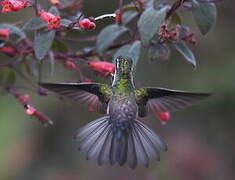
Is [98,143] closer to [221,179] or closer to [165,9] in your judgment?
[165,9]

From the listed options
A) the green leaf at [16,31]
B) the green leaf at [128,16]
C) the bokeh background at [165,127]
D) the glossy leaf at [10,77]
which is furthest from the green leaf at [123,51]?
the bokeh background at [165,127]

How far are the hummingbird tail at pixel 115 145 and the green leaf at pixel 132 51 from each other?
0.32 metres

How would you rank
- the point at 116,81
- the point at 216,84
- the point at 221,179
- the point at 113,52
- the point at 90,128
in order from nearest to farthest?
the point at 90,128, the point at 116,81, the point at 113,52, the point at 216,84, the point at 221,179

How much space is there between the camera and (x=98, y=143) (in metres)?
2.35

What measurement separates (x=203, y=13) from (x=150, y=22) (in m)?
0.29

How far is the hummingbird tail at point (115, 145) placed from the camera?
232cm

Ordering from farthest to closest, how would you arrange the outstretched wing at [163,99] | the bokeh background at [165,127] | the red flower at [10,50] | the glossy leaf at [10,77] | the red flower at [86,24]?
the bokeh background at [165,127] → the glossy leaf at [10,77] → the red flower at [10,50] → the outstretched wing at [163,99] → the red flower at [86,24]

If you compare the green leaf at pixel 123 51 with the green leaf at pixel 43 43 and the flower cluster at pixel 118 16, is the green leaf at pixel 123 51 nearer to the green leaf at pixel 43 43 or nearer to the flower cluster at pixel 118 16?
the flower cluster at pixel 118 16

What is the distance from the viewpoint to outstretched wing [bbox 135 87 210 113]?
2.35m

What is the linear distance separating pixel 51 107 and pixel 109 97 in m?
2.80

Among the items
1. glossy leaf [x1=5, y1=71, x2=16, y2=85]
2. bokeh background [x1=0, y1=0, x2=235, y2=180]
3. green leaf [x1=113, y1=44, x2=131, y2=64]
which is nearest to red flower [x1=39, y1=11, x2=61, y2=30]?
green leaf [x1=113, y1=44, x2=131, y2=64]

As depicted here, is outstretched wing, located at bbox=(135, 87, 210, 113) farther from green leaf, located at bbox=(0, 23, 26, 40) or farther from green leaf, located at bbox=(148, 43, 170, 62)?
green leaf, located at bbox=(0, 23, 26, 40)

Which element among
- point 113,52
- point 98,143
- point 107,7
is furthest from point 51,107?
point 98,143

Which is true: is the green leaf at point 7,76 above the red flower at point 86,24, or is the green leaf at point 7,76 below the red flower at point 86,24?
below
